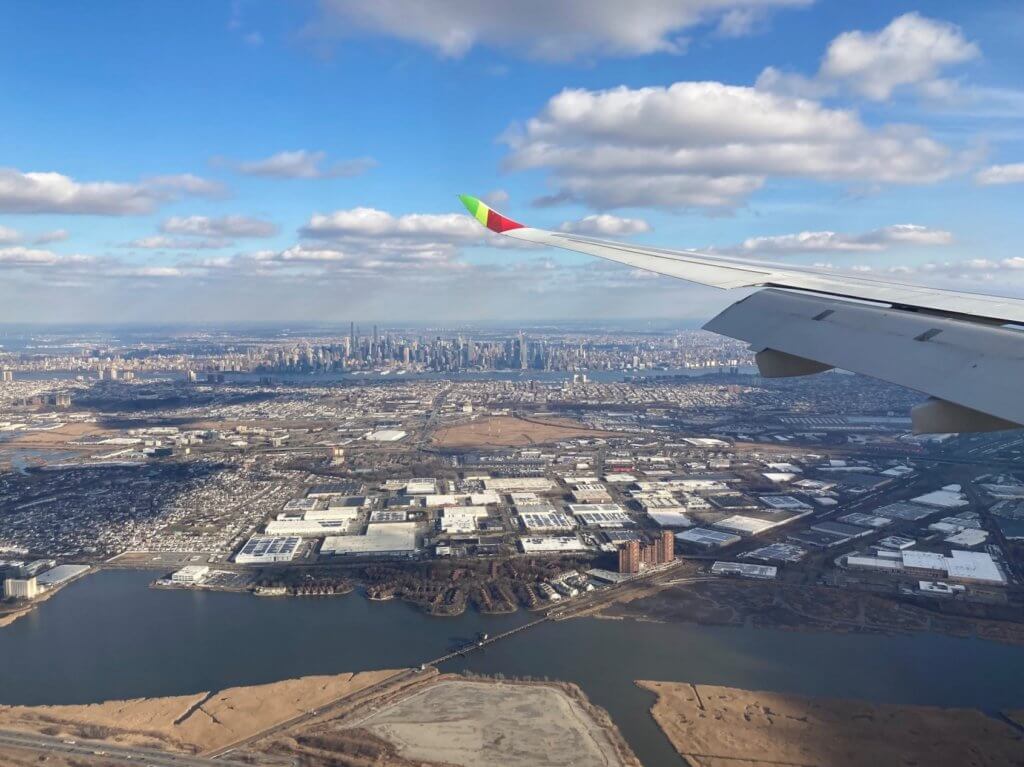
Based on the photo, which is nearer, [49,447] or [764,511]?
[764,511]

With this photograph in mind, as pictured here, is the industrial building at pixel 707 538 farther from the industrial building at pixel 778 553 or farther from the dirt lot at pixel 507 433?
the dirt lot at pixel 507 433

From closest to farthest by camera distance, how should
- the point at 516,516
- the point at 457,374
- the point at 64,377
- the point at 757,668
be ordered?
the point at 757,668 → the point at 516,516 → the point at 64,377 → the point at 457,374

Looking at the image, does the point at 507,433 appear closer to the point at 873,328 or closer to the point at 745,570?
the point at 745,570

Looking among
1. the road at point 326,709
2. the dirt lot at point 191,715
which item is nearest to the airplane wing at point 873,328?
the road at point 326,709

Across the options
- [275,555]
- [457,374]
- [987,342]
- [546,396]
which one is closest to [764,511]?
[275,555]

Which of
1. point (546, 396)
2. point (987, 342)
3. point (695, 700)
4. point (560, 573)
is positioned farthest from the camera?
point (546, 396)

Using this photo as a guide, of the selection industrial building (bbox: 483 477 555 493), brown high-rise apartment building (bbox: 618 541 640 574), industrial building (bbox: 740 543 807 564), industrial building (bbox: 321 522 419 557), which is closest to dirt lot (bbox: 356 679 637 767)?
brown high-rise apartment building (bbox: 618 541 640 574)

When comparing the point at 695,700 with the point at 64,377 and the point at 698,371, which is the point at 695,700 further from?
the point at 64,377
